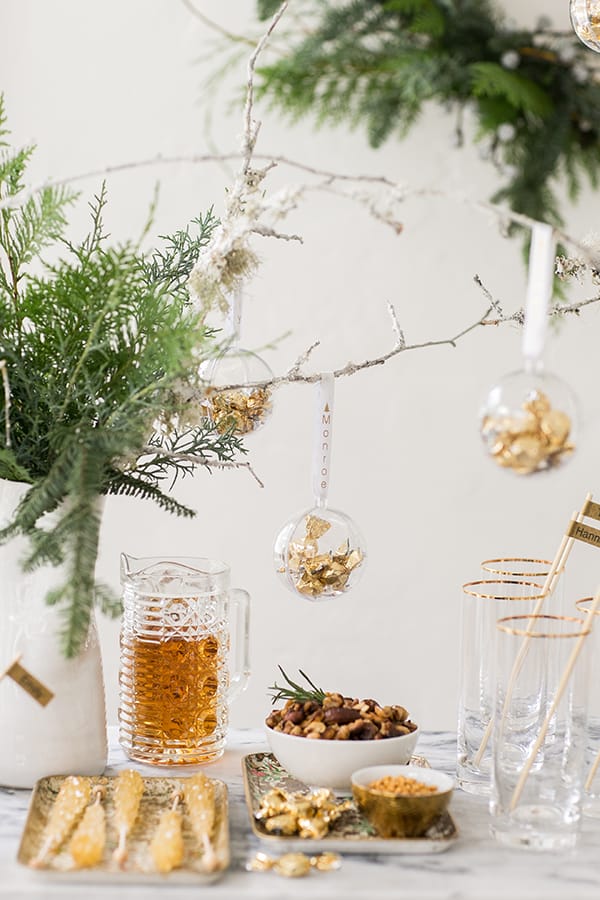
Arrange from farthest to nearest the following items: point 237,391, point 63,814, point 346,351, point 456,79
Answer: point 346,351 < point 456,79 < point 237,391 < point 63,814

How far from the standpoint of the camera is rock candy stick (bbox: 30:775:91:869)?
3.20 feet

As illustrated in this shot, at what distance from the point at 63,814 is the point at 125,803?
6 centimetres

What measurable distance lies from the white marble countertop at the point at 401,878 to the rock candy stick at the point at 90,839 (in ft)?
0.07

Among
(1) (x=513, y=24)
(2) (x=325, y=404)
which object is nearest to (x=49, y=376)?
(2) (x=325, y=404)

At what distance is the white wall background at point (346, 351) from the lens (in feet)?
7.73

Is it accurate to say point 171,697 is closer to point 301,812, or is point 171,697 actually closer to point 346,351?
point 301,812

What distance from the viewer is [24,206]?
120 cm

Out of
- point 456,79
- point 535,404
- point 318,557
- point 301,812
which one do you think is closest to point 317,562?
point 318,557

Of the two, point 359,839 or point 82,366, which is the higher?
point 82,366

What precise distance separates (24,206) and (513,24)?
1.46 m

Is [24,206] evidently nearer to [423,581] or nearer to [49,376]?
[49,376]

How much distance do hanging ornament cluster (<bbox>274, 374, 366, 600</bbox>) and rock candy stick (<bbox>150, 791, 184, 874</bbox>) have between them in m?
0.30

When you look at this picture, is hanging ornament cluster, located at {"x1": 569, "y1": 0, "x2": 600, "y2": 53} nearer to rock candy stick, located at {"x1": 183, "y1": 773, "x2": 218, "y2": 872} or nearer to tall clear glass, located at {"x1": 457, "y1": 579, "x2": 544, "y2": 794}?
tall clear glass, located at {"x1": 457, "y1": 579, "x2": 544, "y2": 794}

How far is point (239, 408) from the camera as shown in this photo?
127 cm
